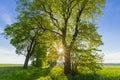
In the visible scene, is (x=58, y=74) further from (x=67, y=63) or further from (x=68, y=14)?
(x=68, y=14)

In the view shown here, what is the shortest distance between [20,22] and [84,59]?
1187 cm

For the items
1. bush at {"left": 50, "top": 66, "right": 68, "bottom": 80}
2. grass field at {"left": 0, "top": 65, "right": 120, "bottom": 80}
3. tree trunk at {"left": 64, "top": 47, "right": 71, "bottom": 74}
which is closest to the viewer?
grass field at {"left": 0, "top": 65, "right": 120, "bottom": 80}

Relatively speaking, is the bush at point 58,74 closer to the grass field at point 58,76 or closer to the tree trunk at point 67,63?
the grass field at point 58,76

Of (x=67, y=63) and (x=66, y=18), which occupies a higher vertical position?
(x=66, y=18)

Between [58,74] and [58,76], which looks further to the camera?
[58,74]

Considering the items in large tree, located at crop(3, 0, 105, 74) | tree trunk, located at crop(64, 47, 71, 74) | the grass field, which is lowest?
the grass field

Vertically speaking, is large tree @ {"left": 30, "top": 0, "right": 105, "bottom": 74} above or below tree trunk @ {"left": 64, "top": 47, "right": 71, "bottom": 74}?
above

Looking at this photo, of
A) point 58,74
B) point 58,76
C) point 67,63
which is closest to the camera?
point 58,76

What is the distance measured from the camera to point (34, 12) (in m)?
37.0

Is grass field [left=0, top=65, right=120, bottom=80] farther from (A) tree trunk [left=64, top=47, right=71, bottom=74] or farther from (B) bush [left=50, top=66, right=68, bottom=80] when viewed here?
(A) tree trunk [left=64, top=47, right=71, bottom=74]

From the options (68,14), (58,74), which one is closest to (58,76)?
(58,74)

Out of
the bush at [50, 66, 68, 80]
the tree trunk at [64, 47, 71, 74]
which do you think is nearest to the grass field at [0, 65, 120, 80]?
the bush at [50, 66, 68, 80]

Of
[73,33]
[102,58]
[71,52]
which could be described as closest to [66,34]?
[73,33]

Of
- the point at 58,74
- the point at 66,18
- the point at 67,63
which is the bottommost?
the point at 58,74
